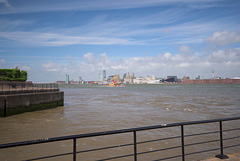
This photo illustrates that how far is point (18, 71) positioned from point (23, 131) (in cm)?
2497

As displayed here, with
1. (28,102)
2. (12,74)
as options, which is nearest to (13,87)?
(28,102)

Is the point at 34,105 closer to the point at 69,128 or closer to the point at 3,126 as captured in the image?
the point at 3,126

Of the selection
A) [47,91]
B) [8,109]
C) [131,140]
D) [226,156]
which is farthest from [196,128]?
[47,91]

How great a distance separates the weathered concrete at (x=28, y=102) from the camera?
1765 cm

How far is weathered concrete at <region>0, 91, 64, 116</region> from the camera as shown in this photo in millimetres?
17645

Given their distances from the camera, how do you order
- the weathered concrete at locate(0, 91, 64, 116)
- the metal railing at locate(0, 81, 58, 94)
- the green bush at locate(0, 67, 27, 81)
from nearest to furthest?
the weathered concrete at locate(0, 91, 64, 116) → the metal railing at locate(0, 81, 58, 94) → the green bush at locate(0, 67, 27, 81)

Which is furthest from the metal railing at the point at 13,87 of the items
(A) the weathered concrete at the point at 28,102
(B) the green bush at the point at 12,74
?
(B) the green bush at the point at 12,74

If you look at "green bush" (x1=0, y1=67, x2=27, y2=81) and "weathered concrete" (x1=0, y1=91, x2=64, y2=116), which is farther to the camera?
"green bush" (x1=0, y1=67, x2=27, y2=81)

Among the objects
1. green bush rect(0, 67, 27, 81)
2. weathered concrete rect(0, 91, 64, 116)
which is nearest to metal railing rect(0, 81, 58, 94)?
weathered concrete rect(0, 91, 64, 116)

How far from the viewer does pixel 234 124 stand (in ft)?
48.5

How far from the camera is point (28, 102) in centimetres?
2102

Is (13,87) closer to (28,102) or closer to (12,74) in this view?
(28,102)

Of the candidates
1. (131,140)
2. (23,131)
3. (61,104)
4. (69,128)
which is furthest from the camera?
(61,104)

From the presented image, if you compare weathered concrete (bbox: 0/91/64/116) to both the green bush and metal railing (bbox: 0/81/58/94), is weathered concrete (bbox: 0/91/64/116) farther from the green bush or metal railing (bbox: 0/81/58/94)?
the green bush
